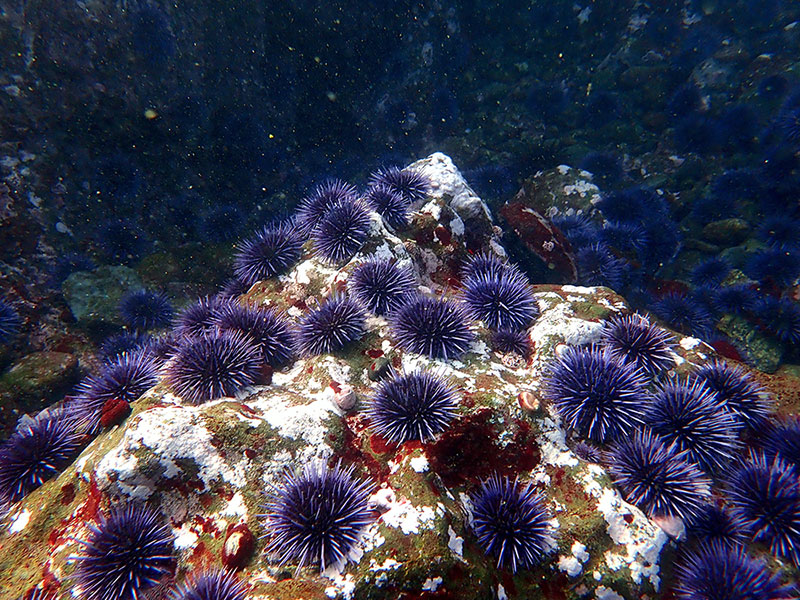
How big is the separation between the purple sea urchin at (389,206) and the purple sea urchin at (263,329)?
2.33 metres

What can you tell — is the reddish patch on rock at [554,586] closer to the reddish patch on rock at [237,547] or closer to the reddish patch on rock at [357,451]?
the reddish patch on rock at [357,451]

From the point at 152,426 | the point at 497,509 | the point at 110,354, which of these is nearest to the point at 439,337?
the point at 497,509

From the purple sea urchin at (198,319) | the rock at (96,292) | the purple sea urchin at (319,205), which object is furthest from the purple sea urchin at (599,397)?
the rock at (96,292)

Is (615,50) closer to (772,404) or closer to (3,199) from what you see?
(772,404)

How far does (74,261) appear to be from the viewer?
8.03 m

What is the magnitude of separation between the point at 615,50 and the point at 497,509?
53.3 feet

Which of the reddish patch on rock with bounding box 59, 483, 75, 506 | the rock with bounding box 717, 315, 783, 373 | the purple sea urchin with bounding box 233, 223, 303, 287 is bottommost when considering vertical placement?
the rock with bounding box 717, 315, 783, 373

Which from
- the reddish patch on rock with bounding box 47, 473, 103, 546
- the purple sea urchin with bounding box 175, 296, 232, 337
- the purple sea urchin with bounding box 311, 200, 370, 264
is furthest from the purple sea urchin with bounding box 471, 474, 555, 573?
the purple sea urchin with bounding box 175, 296, 232, 337

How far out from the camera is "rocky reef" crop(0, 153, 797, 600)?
3.04 meters

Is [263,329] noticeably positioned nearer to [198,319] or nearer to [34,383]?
[198,319]

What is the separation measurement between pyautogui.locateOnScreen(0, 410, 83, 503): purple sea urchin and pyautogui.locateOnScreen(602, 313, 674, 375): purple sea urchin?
5819 mm

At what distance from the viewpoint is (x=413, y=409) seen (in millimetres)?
3680

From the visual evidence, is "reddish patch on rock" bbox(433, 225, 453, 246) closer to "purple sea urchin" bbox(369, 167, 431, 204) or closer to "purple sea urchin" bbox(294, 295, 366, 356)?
"purple sea urchin" bbox(369, 167, 431, 204)

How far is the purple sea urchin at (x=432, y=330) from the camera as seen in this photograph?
4465 millimetres
